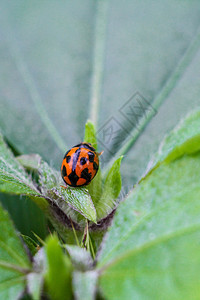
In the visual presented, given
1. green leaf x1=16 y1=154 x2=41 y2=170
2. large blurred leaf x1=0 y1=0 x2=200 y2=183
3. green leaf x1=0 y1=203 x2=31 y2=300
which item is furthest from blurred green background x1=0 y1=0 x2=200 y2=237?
green leaf x1=0 y1=203 x2=31 y2=300

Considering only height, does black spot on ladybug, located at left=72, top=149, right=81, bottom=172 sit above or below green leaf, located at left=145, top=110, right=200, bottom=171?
below

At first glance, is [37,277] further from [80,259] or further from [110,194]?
[110,194]

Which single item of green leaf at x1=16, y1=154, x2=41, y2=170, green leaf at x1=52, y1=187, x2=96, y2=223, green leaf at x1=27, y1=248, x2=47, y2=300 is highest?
green leaf at x1=27, y1=248, x2=47, y2=300

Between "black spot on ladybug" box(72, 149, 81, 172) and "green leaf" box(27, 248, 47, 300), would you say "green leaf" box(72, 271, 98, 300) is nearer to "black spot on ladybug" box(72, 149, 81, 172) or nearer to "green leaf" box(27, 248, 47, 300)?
"green leaf" box(27, 248, 47, 300)

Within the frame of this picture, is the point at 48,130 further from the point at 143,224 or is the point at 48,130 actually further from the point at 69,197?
the point at 143,224

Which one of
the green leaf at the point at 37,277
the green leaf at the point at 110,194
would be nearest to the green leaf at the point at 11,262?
the green leaf at the point at 37,277

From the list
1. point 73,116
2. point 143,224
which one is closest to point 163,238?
point 143,224

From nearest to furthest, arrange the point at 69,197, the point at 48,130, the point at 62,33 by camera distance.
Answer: the point at 69,197 → the point at 48,130 → the point at 62,33
